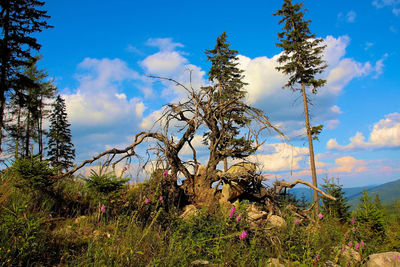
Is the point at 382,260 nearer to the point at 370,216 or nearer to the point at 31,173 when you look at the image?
the point at 370,216

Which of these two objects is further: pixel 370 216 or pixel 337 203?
Result: pixel 337 203

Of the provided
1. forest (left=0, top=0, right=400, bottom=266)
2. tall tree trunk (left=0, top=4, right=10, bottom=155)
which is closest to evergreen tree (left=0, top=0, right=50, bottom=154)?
tall tree trunk (left=0, top=4, right=10, bottom=155)

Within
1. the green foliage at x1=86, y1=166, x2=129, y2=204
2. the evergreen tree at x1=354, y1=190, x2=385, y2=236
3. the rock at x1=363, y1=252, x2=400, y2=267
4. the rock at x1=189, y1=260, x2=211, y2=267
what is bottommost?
the rock at x1=363, y1=252, x2=400, y2=267

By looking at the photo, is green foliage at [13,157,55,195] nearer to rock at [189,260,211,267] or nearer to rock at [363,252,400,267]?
rock at [189,260,211,267]

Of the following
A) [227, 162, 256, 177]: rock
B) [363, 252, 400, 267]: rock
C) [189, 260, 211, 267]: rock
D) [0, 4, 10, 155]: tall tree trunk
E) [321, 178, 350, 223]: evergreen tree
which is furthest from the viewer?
[0, 4, 10, 155]: tall tree trunk

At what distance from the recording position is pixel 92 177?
A: 492 cm

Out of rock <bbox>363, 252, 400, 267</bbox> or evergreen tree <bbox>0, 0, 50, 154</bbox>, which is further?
evergreen tree <bbox>0, 0, 50, 154</bbox>

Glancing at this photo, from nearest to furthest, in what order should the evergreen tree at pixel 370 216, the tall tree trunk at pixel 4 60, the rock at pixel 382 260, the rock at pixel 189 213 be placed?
the rock at pixel 382 260 → the rock at pixel 189 213 → the evergreen tree at pixel 370 216 → the tall tree trunk at pixel 4 60

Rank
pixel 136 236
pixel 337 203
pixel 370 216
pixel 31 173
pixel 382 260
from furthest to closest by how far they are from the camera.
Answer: pixel 337 203, pixel 370 216, pixel 31 173, pixel 382 260, pixel 136 236

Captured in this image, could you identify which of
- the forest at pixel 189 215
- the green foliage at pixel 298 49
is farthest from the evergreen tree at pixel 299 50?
the forest at pixel 189 215

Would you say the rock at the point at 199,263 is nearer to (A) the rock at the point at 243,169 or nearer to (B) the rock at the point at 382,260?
(B) the rock at the point at 382,260

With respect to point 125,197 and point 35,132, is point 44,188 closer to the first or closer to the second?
point 125,197

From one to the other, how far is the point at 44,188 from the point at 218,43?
20.3m

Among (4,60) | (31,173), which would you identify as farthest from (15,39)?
(31,173)
